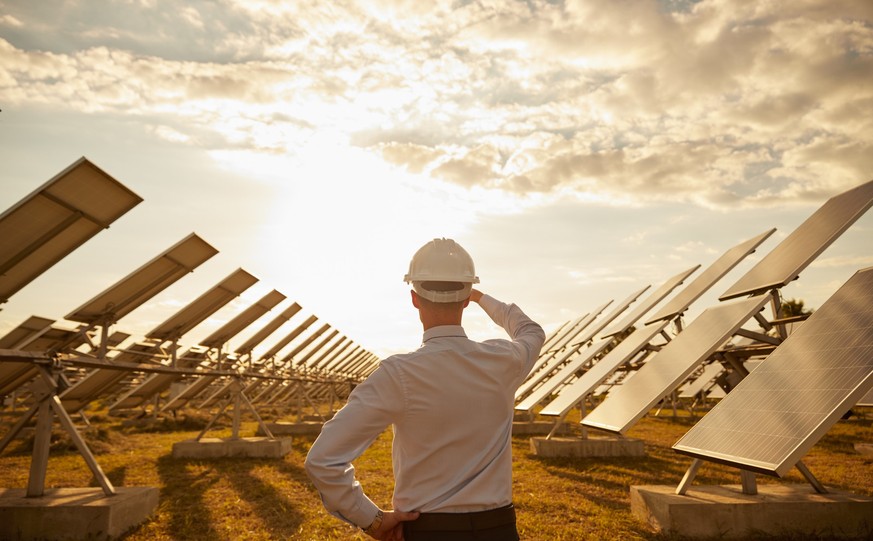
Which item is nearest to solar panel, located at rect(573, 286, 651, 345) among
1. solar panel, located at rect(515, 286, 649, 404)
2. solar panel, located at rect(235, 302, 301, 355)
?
solar panel, located at rect(515, 286, 649, 404)

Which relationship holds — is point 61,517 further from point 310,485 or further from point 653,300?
point 653,300

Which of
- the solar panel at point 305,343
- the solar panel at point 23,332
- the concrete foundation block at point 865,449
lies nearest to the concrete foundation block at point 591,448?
the concrete foundation block at point 865,449

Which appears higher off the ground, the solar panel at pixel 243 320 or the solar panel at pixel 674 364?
the solar panel at pixel 243 320

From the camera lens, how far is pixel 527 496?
876 cm

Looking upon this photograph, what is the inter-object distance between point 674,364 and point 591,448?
5.93 metres

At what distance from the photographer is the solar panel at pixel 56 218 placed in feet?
20.4

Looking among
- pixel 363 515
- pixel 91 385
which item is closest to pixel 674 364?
pixel 363 515

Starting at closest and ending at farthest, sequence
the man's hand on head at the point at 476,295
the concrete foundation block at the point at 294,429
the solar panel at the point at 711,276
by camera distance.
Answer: the man's hand on head at the point at 476,295, the solar panel at the point at 711,276, the concrete foundation block at the point at 294,429

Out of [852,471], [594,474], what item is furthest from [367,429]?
[852,471]

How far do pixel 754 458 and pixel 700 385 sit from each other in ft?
62.2

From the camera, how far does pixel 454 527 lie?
2273 millimetres

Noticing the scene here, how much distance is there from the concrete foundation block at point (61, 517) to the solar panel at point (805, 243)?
7.80 m

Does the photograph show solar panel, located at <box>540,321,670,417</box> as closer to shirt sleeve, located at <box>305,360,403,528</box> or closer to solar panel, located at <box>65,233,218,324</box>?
solar panel, located at <box>65,233,218,324</box>

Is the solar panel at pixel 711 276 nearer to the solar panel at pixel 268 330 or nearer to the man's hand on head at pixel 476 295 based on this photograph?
the man's hand on head at pixel 476 295
